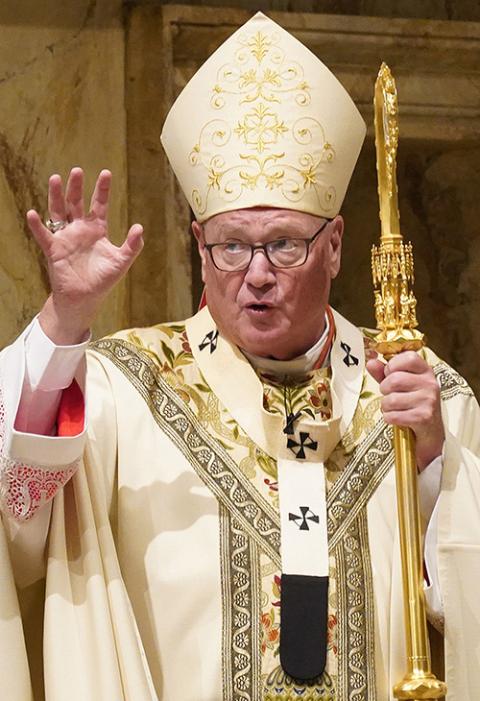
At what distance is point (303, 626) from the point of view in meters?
4.58

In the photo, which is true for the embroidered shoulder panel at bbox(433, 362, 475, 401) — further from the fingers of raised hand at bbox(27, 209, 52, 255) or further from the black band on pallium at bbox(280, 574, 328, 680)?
the fingers of raised hand at bbox(27, 209, 52, 255)

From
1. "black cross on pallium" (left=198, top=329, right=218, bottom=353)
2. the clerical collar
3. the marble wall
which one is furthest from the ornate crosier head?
the marble wall

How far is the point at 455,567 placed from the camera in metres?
4.62

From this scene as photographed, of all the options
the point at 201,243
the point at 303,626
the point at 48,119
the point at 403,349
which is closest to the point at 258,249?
the point at 201,243

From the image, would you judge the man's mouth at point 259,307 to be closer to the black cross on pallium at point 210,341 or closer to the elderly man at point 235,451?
the elderly man at point 235,451

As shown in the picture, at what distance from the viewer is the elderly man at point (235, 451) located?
4.37 meters

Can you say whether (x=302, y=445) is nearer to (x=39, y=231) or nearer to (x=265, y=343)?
(x=265, y=343)

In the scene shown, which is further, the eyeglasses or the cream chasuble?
the eyeglasses

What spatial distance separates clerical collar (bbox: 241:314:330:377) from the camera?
16.0ft

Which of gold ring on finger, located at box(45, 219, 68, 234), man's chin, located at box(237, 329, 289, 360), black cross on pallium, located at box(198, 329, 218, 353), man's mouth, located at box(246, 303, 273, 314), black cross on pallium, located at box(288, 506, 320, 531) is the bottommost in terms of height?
black cross on pallium, located at box(288, 506, 320, 531)

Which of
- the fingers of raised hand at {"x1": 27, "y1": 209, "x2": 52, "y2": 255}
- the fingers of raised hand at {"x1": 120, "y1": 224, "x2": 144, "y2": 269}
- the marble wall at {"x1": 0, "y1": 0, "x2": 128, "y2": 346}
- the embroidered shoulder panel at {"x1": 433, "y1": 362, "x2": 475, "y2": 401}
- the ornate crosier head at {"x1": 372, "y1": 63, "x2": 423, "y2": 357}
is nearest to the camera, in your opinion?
the fingers of raised hand at {"x1": 27, "y1": 209, "x2": 52, "y2": 255}

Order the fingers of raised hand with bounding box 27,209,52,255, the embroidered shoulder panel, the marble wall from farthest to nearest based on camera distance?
the marble wall < the embroidered shoulder panel < the fingers of raised hand with bounding box 27,209,52,255

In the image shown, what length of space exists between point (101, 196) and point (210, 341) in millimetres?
662

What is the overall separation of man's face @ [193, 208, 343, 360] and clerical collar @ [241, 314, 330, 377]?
0.04ft
